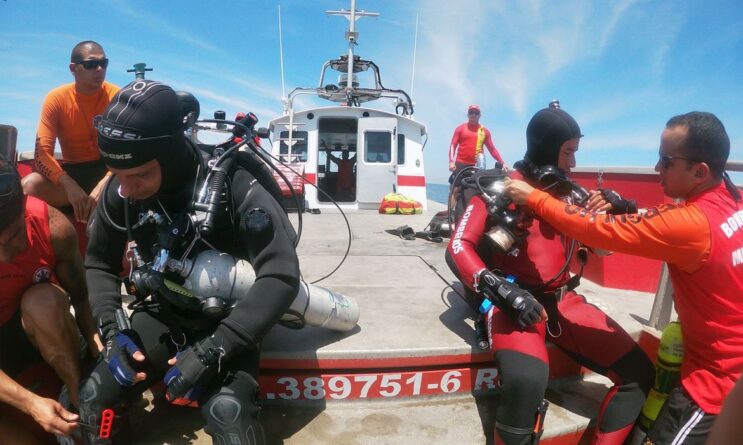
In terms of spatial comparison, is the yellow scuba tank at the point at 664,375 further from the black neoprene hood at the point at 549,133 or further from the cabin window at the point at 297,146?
the cabin window at the point at 297,146

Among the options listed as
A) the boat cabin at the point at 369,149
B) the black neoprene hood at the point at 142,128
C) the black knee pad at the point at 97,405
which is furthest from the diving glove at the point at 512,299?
the boat cabin at the point at 369,149

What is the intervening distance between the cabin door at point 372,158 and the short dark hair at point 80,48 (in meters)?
6.81

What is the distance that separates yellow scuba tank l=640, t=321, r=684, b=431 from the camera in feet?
6.20

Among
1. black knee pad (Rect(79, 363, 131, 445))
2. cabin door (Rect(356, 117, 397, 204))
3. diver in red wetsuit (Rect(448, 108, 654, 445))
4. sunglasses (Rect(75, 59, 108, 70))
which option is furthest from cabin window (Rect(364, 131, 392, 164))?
black knee pad (Rect(79, 363, 131, 445))

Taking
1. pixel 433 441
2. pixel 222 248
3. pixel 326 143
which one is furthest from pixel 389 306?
pixel 326 143

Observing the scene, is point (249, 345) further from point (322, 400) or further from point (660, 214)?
point (660, 214)

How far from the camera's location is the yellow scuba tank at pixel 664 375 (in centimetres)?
189

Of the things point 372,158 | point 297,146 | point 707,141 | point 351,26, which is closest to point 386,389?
point 707,141

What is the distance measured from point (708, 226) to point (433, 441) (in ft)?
4.85

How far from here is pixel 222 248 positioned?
6.32 feet

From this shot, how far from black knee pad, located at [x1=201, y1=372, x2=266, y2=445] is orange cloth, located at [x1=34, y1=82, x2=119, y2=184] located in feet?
6.65

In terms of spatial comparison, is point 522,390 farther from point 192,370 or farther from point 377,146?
point 377,146

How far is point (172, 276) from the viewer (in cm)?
173

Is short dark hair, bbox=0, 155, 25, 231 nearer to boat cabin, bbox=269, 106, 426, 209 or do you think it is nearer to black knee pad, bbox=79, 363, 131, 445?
black knee pad, bbox=79, 363, 131, 445
